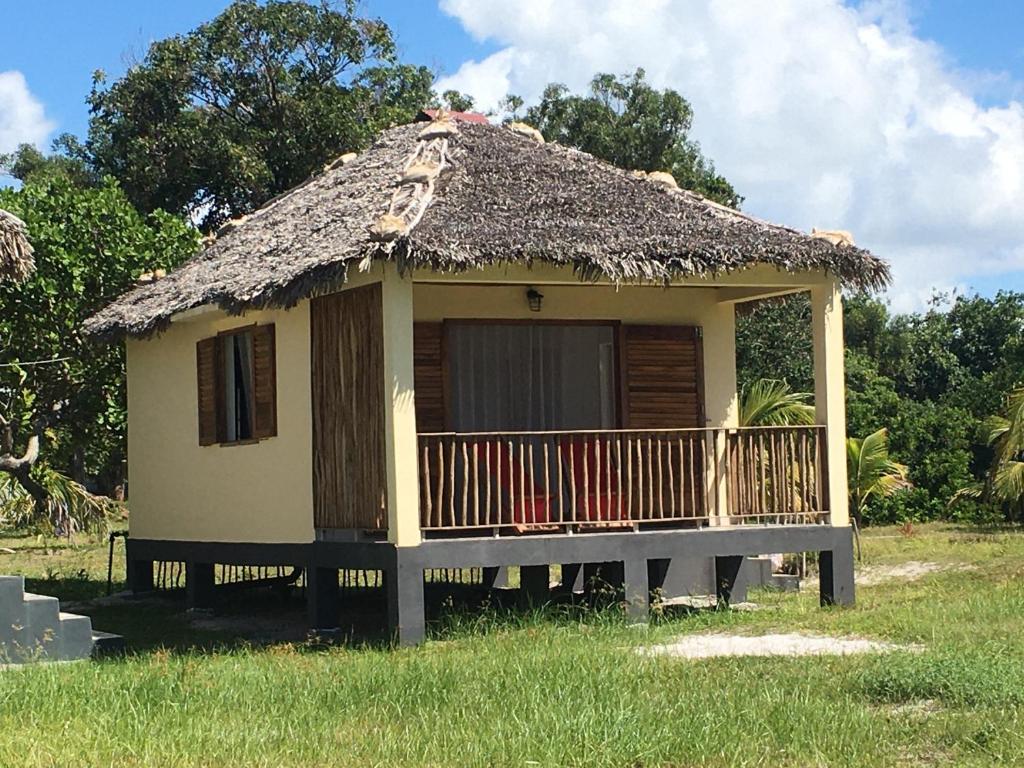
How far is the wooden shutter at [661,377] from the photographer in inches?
634

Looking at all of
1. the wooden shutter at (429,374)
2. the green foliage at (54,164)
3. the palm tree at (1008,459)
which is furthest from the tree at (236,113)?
the wooden shutter at (429,374)

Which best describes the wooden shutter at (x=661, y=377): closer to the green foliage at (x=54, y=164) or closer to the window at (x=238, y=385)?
the window at (x=238, y=385)

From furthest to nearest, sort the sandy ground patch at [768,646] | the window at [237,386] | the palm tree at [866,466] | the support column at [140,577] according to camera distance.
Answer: the palm tree at [866,466], the support column at [140,577], the window at [237,386], the sandy ground patch at [768,646]

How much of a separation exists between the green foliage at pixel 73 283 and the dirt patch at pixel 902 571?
9699 mm

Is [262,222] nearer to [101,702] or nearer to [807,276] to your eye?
[807,276]

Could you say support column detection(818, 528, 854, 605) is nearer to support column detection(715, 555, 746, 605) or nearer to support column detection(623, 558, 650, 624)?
support column detection(715, 555, 746, 605)

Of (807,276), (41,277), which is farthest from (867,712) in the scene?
(41,277)

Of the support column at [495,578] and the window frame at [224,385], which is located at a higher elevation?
the window frame at [224,385]

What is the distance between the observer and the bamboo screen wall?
45.3ft

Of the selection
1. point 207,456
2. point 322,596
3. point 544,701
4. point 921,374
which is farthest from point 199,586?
point 921,374

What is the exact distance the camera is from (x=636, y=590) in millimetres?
14414

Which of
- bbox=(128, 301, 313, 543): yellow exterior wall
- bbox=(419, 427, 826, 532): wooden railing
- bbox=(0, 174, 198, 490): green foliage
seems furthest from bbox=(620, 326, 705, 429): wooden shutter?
bbox=(0, 174, 198, 490): green foliage

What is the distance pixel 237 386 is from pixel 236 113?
17443mm

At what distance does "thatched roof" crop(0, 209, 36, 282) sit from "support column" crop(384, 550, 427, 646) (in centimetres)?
485
